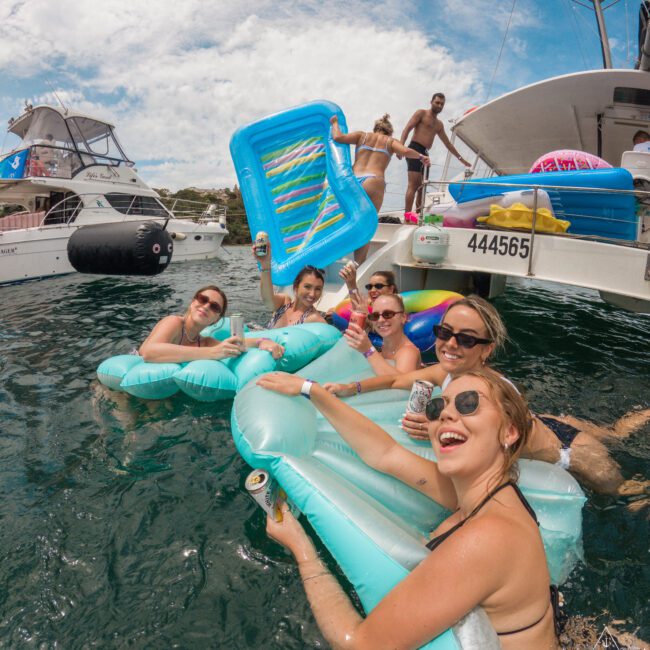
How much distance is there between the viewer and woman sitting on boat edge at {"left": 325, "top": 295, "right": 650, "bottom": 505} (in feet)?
8.27

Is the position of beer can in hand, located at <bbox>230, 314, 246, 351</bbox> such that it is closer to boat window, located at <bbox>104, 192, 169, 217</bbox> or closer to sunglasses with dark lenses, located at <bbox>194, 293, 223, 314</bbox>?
sunglasses with dark lenses, located at <bbox>194, 293, 223, 314</bbox>

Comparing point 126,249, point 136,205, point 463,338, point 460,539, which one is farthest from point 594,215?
point 136,205

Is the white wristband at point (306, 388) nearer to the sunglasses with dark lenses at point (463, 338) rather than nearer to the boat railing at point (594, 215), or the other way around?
the sunglasses with dark lenses at point (463, 338)

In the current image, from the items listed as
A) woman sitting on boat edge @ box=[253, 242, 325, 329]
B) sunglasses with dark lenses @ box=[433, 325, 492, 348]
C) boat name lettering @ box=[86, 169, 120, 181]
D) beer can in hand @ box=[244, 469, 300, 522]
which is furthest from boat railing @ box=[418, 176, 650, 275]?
boat name lettering @ box=[86, 169, 120, 181]

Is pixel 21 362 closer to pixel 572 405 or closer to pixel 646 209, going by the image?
pixel 572 405

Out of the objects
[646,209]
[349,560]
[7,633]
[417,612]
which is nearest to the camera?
[417,612]

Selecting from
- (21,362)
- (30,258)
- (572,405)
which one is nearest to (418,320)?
(572,405)

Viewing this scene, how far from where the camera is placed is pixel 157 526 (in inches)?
95.0

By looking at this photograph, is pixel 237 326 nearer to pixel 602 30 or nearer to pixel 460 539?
pixel 460 539

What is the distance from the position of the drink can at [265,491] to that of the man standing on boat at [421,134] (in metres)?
6.43

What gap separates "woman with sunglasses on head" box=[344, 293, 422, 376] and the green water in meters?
1.21

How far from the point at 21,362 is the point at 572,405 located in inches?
228

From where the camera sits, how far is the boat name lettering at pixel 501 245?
210 inches

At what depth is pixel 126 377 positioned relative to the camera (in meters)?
3.59
